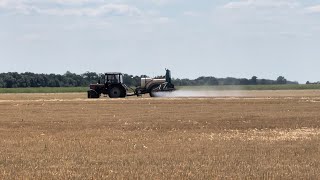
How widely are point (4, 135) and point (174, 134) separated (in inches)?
261

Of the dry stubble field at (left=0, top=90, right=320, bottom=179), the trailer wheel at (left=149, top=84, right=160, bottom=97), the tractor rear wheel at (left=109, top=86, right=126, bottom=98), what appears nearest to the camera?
the dry stubble field at (left=0, top=90, right=320, bottom=179)

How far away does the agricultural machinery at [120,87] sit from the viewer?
67.5 meters

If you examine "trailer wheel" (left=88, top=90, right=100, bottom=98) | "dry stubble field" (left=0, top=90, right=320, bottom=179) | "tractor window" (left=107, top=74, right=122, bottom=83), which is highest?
"tractor window" (left=107, top=74, right=122, bottom=83)

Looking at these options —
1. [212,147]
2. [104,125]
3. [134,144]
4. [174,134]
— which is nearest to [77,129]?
[104,125]

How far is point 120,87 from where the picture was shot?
67.5 meters

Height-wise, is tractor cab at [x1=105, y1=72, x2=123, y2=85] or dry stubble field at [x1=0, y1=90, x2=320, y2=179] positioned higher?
tractor cab at [x1=105, y1=72, x2=123, y2=85]

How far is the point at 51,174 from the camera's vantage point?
1498cm

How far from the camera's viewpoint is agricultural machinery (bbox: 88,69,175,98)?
67.5m

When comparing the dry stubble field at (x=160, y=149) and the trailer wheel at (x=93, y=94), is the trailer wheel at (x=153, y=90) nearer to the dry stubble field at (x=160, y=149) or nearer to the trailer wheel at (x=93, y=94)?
the trailer wheel at (x=93, y=94)

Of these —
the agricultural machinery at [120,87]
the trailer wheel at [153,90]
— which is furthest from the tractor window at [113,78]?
the trailer wheel at [153,90]

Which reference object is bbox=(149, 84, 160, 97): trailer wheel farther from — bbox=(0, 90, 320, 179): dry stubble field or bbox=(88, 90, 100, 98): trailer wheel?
bbox=(0, 90, 320, 179): dry stubble field

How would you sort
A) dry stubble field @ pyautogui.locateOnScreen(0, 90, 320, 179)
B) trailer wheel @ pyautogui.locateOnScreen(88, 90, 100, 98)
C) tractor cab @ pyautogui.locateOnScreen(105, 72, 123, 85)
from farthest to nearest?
trailer wheel @ pyautogui.locateOnScreen(88, 90, 100, 98) → tractor cab @ pyautogui.locateOnScreen(105, 72, 123, 85) → dry stubble field @ pyautogui.locateOnScreen(0, 90, 320, 179)

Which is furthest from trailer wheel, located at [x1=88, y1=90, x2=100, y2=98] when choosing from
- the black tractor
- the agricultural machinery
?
the black tractor

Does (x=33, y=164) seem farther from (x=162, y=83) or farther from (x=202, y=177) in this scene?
(x=162, y=83)
